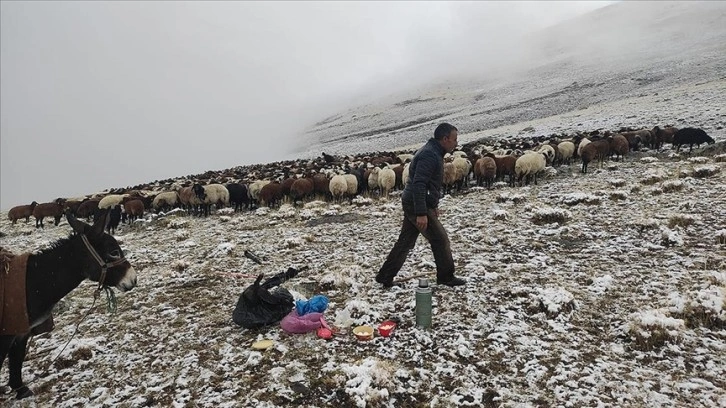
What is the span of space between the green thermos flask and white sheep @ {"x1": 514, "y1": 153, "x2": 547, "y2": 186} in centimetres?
1080

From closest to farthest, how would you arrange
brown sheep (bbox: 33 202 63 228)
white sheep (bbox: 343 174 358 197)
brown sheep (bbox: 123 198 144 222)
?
white sheep (bbox: 343 174 358 197) < brown sheep (bbox: 123 198 144 222) < brown sheep (bbox: 33 202 63 228)

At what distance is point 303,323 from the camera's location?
464 centimetres

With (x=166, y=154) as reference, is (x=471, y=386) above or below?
below

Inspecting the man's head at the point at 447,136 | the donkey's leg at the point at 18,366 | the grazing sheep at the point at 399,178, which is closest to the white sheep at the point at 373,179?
the grazing sheep at the point at 399,178

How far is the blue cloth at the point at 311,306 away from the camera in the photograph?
4836 mm

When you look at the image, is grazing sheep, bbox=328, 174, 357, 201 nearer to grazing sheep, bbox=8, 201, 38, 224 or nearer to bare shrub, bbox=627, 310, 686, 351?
bare shrub, bbox=627, 310, 686, 351

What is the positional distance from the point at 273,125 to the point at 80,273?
149189 mm

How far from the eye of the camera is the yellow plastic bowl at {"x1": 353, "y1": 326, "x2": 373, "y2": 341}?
4406 mm

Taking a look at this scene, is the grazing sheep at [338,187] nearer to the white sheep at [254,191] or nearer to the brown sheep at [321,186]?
the brown sheep at [321,186]

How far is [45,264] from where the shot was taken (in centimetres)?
346

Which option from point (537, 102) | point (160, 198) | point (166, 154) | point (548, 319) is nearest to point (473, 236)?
point (548, 319)

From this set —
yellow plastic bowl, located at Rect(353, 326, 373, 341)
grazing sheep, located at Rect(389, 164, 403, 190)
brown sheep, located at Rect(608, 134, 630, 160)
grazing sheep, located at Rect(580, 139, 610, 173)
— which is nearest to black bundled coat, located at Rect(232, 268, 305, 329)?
yellow plastic bowl, located at Rect(353, 326, 373, 341)

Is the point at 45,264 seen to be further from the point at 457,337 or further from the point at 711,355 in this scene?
the point at 711,355

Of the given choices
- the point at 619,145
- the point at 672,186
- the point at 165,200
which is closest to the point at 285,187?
the point at 165,200
